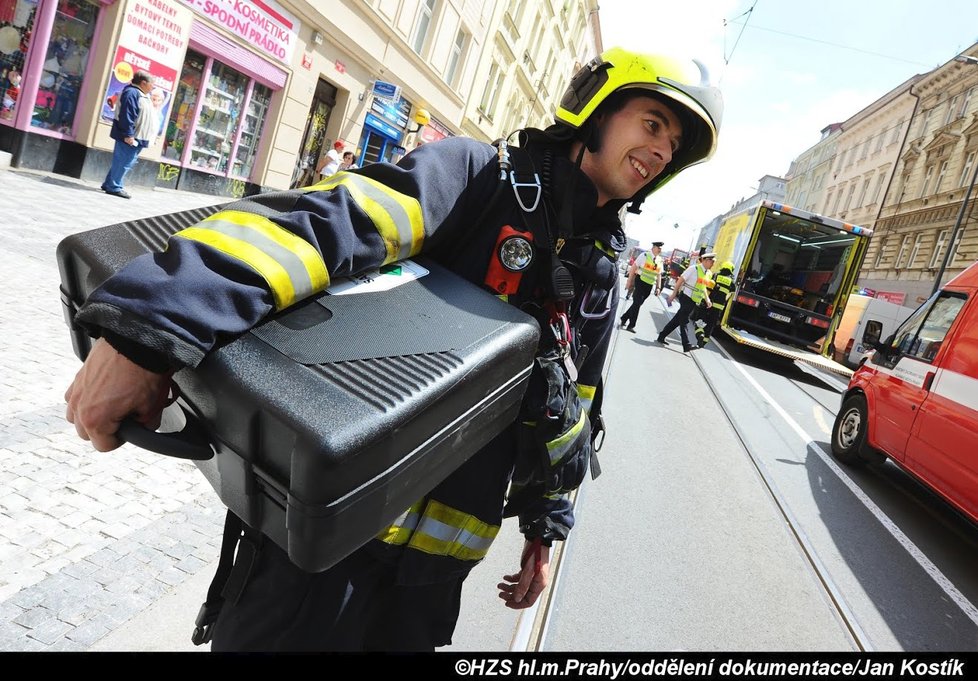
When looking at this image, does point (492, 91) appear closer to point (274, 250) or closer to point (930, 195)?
point (930, 195)

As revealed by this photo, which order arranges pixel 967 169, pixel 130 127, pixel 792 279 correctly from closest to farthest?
pixel 130 127, pixel 792 279, pixel 967 169

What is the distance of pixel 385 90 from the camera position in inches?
625

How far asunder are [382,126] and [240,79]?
5.65 metres

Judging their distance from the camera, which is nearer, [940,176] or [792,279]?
[792,279]

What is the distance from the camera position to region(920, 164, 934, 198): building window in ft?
103

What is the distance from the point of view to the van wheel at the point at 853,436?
5.82 meters

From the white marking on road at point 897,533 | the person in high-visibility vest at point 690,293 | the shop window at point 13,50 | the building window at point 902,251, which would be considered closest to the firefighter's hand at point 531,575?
the white marking on road at point 897,533

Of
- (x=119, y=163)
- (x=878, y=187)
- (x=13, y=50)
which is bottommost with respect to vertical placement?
(x=119, y=163)

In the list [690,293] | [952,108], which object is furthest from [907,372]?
[952,108]

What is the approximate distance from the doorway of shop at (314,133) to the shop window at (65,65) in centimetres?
571

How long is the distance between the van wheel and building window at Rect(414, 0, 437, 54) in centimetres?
1527

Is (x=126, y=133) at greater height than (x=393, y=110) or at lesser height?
lesser
